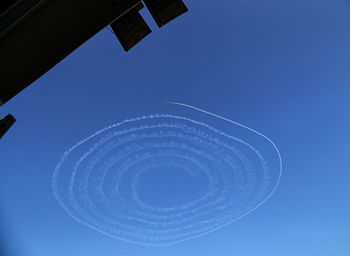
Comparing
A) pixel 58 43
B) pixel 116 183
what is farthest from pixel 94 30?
pixel 116 183

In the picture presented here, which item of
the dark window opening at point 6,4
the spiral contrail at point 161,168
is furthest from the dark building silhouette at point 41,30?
the spiral contrail at point 161,168

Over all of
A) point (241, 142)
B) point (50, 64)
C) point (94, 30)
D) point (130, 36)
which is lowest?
point (50, 64)

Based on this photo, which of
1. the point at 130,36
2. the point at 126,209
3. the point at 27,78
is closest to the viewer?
the point at 27,78

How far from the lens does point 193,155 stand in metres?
8.73

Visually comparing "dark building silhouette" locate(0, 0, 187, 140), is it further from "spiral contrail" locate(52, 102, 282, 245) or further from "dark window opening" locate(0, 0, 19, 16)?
"spiral contrail" locate(52, 102, 282, 245)

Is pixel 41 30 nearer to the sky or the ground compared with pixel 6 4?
nearer to the sky

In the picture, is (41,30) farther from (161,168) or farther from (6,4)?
(161,168)

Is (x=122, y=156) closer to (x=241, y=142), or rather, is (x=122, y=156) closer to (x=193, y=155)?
(x=193, y=155)

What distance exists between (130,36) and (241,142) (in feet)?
17.0

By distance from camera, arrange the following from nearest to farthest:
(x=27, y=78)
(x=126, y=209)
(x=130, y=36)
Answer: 1. (x=27, y=78)
2. (x=130, y=36)
3. (x=126, y=209)

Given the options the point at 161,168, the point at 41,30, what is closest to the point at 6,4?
the point at 41,30

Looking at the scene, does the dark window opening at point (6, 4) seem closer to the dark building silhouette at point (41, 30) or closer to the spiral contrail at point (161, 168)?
the dark building silhouette at point (41, 30)

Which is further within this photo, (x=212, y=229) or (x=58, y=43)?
(x=212, y=229)

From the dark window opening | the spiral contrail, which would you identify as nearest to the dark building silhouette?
the dark window opening
